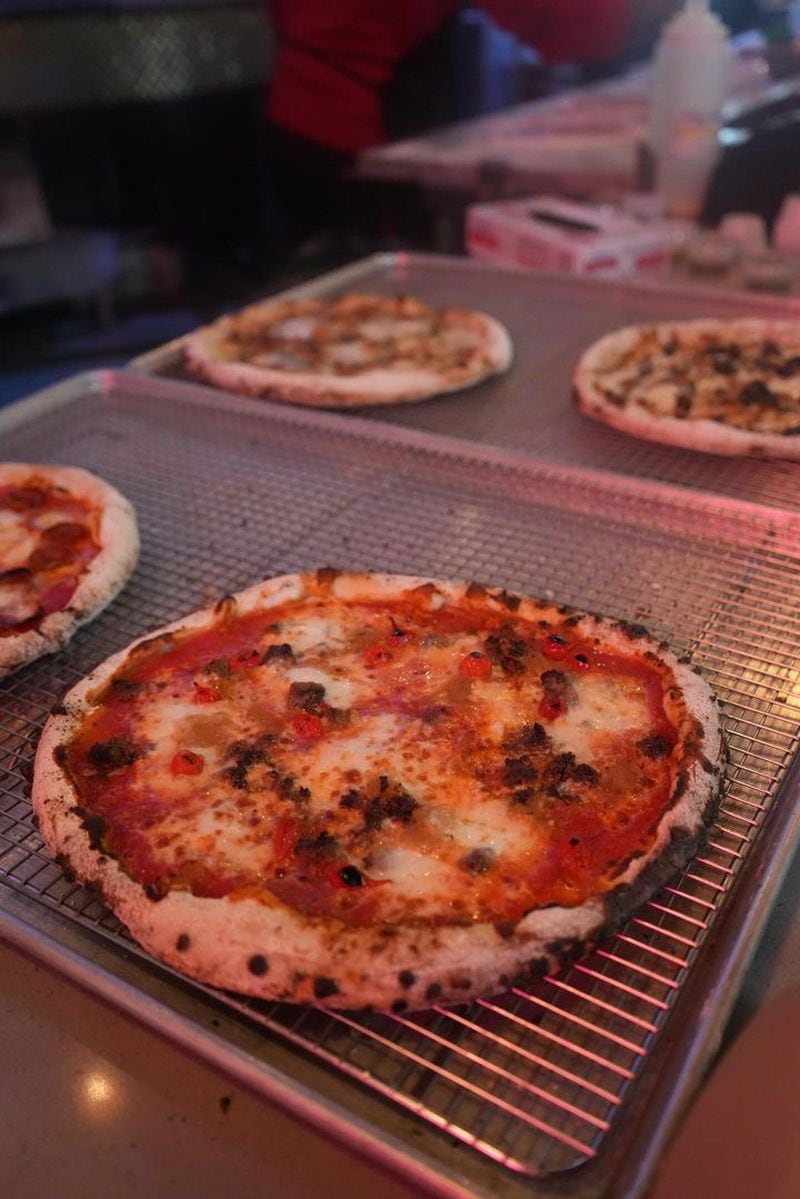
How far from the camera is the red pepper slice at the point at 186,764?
214 centimetres

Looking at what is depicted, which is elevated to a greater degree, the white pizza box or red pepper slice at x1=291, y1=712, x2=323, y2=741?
the white pizza box

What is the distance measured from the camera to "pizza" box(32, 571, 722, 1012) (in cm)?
174

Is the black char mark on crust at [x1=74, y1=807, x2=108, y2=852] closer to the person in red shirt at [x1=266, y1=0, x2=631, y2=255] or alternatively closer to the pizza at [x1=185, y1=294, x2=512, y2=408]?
the pizza at [x1=185, y1=294, x2=512, y2=408]

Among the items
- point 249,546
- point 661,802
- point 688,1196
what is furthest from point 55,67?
point 688,1196

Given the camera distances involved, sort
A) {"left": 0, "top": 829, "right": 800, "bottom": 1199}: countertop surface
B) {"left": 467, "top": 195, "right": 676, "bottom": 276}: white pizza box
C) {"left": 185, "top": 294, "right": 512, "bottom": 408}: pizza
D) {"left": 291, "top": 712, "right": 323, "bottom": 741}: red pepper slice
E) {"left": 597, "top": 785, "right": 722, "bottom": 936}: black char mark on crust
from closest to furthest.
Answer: {"left": 0, "top": 829, "right": 800, "bottom": 1199}: countertop surface, {"left": 597, "top": 785, "right": 722, "bottom": 936}: black char mark on crust, {"left": 291, "top": 712, "right": 323, "bottom": 741}: red pepper slice, {"left": 185, "top": 294, "right": 512, "bottom": 408}: pizza, {"left": 467, "top": 195, "right": 676, "bottom": 276}: white pizza box

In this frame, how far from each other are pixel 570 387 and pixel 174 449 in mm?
1570

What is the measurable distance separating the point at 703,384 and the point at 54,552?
2477 mm

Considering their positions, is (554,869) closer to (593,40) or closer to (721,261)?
(721,261)

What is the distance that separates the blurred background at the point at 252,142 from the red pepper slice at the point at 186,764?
17.5 ft

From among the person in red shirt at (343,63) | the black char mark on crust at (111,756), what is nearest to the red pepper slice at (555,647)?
the black char mark on crust at (111,756)

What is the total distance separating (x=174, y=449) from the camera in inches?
149

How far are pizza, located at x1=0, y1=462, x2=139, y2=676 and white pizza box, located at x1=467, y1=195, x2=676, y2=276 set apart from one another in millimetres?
2888

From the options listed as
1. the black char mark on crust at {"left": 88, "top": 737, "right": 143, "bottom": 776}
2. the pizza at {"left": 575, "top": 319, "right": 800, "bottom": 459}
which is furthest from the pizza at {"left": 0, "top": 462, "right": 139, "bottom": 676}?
the pizza at {"left": 575, "top": 319, "right": 800, "bottom": 459}

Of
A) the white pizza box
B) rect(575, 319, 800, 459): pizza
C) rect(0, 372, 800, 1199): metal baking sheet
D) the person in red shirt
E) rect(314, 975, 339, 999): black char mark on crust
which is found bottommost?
rect(0, 372, 800, 1199): metal baking sheet
